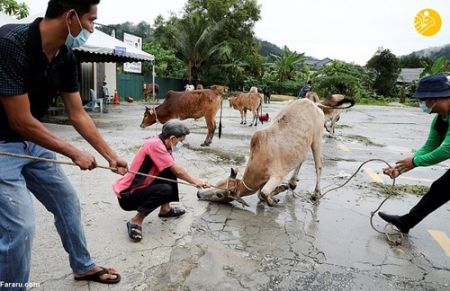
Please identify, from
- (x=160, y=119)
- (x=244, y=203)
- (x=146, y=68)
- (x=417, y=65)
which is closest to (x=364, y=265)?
(x=244, y=203)

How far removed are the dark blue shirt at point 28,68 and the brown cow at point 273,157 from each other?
2.67 metres

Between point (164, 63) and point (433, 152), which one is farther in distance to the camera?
point (164, 63)

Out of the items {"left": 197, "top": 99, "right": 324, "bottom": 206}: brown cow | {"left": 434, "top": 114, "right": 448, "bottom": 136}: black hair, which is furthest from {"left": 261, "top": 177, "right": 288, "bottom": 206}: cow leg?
A: {"left": 434, "top": 114, "right": 448, "bottom": 136}: black hair

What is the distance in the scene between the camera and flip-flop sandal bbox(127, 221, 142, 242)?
152 inches

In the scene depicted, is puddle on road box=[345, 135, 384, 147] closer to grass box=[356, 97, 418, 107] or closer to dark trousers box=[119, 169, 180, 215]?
dark trousers box=[119, 169, 180, 215]

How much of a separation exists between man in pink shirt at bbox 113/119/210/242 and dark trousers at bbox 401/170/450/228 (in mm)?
2367

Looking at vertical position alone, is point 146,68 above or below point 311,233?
above

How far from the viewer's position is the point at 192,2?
35.5 m

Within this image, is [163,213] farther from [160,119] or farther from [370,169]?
[160,119]

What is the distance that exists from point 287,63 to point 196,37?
548 inches

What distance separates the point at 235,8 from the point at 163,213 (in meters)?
33.1

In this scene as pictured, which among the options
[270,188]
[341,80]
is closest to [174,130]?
[270,188]

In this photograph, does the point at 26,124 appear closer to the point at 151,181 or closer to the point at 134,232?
the point at 151,181

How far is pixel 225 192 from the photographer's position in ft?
16.4
